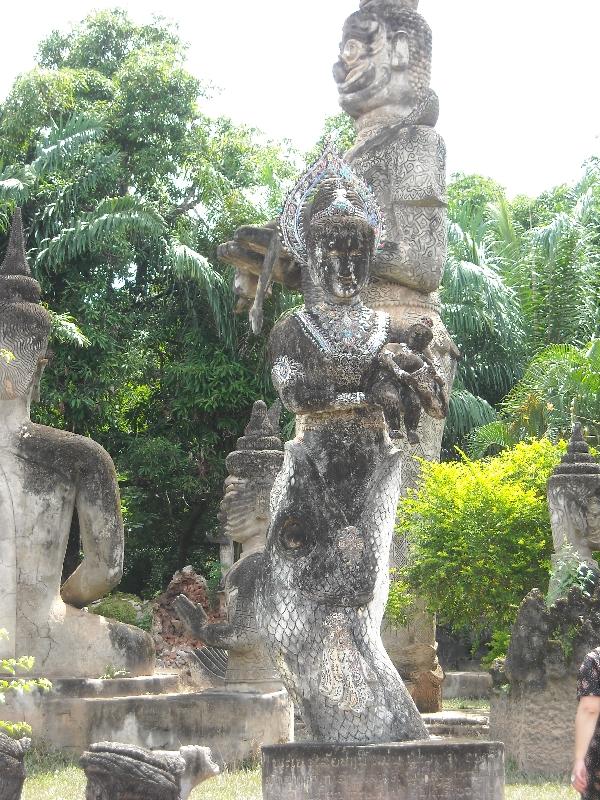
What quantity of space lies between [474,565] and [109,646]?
264cm

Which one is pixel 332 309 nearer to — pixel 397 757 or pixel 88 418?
pixel 397 757

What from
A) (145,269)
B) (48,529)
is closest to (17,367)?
(48,529)

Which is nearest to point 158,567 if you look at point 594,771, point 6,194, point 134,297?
point 134,297

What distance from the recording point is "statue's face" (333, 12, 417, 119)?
30.6 feet

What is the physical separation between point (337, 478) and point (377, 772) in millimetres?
1339

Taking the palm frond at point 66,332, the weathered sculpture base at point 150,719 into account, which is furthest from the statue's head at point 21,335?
the palm frond at point 66,332

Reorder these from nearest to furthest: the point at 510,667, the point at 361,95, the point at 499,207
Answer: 1. the point at 510,667
2. the point at 361,95
3. the point at 499,207

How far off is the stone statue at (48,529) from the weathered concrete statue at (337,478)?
284cm

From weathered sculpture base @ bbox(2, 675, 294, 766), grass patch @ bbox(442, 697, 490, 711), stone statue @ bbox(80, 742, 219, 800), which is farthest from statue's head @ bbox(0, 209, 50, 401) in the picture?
grass patch @ bbox(442, 697, 490, 711)

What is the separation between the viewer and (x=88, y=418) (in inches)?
744

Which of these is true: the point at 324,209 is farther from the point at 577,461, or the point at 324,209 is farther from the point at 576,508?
the point at 577,461

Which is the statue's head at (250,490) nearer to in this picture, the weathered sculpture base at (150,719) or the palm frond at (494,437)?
the weathered sculpture base at (150,719)

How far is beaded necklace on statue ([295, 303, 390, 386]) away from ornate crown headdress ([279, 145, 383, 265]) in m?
0.34

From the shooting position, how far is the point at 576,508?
8.65 m
